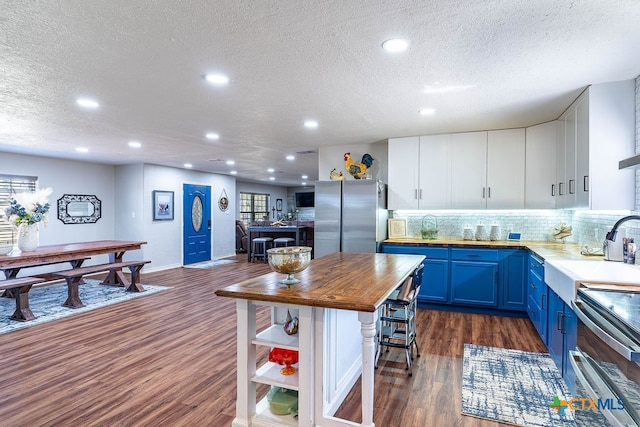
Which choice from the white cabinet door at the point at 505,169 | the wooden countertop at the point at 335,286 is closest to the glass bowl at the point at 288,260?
the wooden countertop at the point at 335,286

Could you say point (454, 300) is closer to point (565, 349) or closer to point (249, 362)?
point (565, 349)

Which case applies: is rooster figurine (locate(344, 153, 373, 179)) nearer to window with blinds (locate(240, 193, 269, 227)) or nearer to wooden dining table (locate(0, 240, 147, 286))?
wooden dining table (locate(0, 240, 147, 286))

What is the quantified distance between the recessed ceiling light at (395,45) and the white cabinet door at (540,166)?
9.63ft

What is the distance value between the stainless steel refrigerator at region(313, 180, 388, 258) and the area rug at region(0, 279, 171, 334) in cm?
299

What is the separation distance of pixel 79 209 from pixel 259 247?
4058mm

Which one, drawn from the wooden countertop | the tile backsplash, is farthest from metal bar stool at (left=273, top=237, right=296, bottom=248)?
the wooden countertop

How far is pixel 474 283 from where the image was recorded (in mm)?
4191

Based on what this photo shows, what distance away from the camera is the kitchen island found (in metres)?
1.80

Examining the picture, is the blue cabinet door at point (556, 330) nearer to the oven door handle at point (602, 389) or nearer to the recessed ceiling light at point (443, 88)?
the oven door handle at point (602, 389)

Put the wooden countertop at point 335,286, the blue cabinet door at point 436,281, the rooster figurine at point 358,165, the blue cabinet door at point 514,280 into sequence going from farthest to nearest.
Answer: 1. the rooster figurine at point 358,165
2. the blue cabinet door at point 436,281
3. the blue cabinet door at point 514,280
4. the wooden countertop at point 335,286

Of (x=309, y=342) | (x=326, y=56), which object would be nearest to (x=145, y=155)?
(x=326, y=56)

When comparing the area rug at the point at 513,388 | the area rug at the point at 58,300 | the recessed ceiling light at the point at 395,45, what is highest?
the recessed ceiling light at the point at 395,45

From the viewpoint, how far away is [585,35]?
2.01m

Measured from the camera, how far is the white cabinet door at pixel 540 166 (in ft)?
13.6
